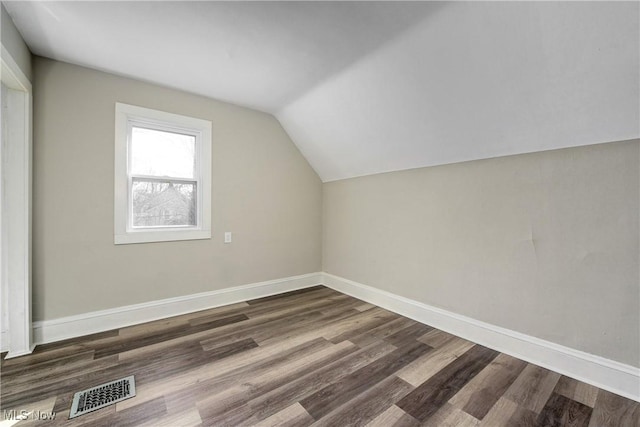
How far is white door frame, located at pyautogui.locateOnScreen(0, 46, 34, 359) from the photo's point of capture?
2012 millimetres

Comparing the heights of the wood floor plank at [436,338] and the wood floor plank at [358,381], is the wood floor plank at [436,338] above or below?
above

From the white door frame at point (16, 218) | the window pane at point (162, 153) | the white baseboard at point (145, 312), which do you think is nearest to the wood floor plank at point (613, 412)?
the white baseboard at point (145, 312)

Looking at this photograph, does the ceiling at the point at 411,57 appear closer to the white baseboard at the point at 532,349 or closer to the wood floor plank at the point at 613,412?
the white baseboard at the point at 532,349

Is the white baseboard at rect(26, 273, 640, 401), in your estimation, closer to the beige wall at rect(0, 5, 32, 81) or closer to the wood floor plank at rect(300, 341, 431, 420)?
the wood floor plank at rect(300, 341, 431, 420)

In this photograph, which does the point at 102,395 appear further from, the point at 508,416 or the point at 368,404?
the point at 508,416

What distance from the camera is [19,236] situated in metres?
2.05

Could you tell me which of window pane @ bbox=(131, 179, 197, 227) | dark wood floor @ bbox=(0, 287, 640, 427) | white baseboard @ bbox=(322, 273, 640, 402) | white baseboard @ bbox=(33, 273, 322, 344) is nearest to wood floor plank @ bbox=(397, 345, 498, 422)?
dark wood floor @ bbox=(0, 287, 640, 427)

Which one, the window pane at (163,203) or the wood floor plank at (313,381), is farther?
the window pane at (163,203)

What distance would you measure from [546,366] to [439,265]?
3.43ft

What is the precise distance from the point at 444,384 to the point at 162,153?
331cm

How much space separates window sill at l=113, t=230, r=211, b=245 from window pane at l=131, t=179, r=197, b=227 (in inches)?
5.0

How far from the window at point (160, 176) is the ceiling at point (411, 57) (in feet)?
1.43

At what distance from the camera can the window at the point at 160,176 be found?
2.58 m

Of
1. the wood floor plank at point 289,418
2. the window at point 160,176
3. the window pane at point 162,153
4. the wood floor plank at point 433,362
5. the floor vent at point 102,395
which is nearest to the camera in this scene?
the wood floor plank at point 289,418
